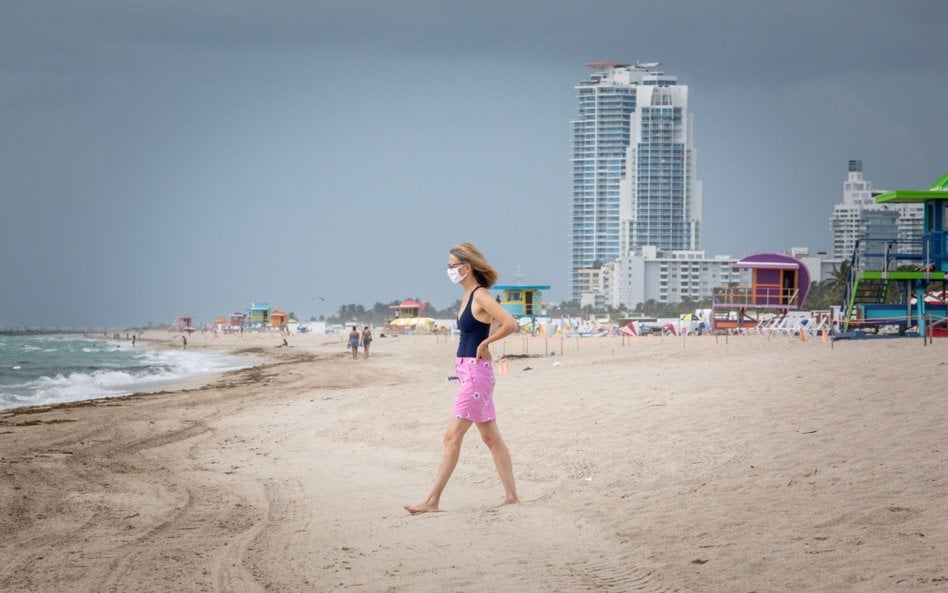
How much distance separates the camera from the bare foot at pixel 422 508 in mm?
7602

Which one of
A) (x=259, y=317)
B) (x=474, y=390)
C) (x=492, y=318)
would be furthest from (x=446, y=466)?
(x=259, y=317)

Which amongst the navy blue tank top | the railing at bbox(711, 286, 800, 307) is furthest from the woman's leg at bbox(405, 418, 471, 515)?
the railing at bbox(711, 286, 800, 307)

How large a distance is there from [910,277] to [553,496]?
22.6 meters

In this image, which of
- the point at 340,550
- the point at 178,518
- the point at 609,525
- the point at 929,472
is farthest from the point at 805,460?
the point at 178,518

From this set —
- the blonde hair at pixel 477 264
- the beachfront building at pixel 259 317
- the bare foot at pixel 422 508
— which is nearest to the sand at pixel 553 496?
the bare foot at pixel 422 508

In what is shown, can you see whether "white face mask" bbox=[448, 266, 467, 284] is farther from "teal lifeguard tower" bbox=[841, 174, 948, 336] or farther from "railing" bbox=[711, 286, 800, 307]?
"railing" bbox=[711, 286, 800, 307]

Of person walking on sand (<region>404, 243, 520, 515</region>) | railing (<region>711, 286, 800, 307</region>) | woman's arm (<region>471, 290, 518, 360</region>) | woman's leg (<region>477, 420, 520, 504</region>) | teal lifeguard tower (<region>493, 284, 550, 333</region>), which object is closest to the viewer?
woman's arm (<region>471, 290, 518, 360</region>)

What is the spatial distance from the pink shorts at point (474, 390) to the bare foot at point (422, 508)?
68 cm

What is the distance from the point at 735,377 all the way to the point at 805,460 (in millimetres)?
5349

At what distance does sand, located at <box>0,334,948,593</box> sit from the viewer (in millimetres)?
5645

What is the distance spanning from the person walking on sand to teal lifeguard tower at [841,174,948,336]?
2128 cm

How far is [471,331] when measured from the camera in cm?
757

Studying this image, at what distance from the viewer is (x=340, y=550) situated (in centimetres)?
643

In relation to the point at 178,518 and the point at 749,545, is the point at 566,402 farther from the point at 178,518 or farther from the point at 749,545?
the point at 749,545
